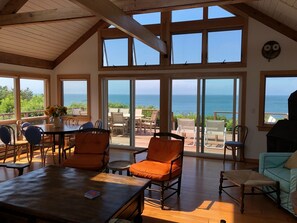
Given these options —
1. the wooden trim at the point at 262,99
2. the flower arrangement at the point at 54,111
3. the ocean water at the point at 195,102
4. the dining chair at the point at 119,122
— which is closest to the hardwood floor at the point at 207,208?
the flower arrangement at the point at 54,111

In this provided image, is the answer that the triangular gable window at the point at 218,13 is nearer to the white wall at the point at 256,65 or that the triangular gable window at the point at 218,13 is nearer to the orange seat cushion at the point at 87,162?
the white wall at the point at 256,65

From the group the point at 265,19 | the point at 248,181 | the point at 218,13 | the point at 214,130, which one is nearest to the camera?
the point at 248,181

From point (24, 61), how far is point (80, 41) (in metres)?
1.61

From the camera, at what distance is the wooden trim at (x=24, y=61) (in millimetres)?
6075

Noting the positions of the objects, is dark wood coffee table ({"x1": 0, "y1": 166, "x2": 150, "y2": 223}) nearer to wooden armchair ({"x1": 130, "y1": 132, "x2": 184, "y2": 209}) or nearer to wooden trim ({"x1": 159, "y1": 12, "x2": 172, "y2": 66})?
wooden armchair ({"x1": 130, "y1": 132, "x2": 184, "y2": 209})

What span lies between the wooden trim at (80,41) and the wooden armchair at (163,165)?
422cm

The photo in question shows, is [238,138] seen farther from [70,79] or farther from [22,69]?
[22,69]

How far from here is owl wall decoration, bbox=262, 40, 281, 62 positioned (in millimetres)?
5441

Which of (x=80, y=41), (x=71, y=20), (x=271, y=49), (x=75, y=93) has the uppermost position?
(x=80, y=41)

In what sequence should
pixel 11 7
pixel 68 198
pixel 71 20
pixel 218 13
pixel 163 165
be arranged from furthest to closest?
1. pixel 218 13
2. pixel 11 7
3. pixel 71 20
4. pixel 163 165
5. pixel 68 198

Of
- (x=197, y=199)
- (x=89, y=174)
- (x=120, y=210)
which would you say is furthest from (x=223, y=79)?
(x=120, y=210)

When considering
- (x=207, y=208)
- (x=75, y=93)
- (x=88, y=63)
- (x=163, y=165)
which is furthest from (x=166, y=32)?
(x=207, y=208)

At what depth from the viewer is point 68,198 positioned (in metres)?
2.46

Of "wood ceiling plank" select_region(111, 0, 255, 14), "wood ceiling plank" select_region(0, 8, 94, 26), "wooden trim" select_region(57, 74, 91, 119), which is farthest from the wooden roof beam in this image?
"wooden trim" select_region(57, 74, 91, 119)
